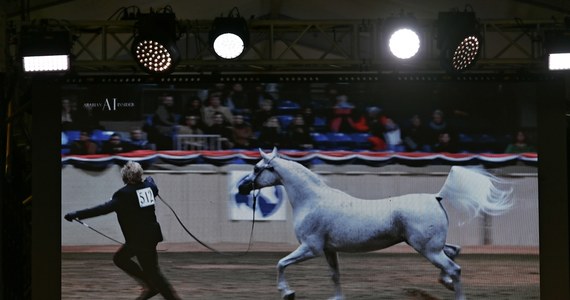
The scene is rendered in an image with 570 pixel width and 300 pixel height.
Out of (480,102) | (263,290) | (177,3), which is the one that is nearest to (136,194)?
(263,290)

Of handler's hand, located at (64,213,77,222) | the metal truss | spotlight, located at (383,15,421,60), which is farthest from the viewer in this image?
handler's hand, located at (64,213,77,222)

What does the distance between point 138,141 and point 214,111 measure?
622 mm

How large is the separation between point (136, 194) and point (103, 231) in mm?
372

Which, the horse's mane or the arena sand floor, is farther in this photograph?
the horse's mane

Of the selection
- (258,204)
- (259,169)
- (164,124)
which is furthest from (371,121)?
(164,124)

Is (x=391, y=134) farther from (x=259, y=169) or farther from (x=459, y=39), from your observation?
(x=259, y=169)

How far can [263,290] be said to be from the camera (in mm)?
6285

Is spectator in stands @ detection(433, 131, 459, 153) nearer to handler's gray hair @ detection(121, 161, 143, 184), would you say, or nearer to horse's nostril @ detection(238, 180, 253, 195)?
horse's nostril @ detection(238, 180, 253, 195)

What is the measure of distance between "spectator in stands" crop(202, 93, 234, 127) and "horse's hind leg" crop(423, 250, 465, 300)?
1.86m

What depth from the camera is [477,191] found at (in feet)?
20.5

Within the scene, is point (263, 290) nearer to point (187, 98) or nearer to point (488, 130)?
point (187, 98)

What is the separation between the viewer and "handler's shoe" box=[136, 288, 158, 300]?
6.29 m

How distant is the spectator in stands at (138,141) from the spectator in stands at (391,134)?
1787 millimetres

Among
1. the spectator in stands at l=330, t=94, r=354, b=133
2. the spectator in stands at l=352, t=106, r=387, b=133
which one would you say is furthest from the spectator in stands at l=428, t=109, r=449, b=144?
the spectator in stands at l=330, t=94, r=354, b=133
